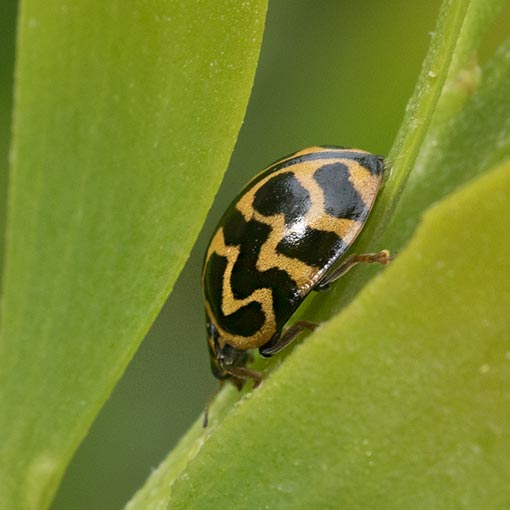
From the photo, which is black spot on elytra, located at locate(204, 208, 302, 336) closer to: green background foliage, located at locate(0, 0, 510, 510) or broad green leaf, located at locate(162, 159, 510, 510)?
green background foliage, located at locate(0, 0, 510, 510)

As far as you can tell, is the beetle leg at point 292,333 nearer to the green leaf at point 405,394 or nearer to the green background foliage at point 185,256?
the green background foliage at point 185,256

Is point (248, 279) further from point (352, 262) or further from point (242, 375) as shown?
point (352, 262)

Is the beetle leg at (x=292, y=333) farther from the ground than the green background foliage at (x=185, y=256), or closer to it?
closer to it

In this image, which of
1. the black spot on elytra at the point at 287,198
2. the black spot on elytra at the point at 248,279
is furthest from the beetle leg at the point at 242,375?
the black spot on elytra at the point at 287,198

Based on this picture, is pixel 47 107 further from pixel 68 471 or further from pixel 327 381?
pixel 68 471

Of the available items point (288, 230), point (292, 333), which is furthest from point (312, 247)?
point (292, 333)

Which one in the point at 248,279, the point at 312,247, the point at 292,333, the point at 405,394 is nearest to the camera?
the point at 405,394

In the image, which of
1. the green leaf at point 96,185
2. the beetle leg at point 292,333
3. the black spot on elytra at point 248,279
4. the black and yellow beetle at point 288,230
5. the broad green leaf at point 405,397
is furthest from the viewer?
the black spot on elytra at point 248,279

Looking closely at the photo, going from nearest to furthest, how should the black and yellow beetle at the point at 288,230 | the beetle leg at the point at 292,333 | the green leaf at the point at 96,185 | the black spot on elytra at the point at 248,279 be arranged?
the green leaf at the point at 96,185
the beetle leg at the point at 292,333
the black and yellow beetle at the point at 288,230
the black spot on elytra at the point at 248,279
